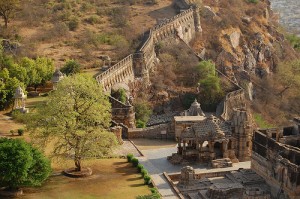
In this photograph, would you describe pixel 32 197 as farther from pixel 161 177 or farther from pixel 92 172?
pixel 161 177

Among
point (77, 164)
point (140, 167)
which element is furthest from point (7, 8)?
point (140, 167)

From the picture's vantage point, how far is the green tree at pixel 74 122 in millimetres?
33625

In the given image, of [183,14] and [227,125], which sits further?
[183,14]

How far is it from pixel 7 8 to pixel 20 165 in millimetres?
44209

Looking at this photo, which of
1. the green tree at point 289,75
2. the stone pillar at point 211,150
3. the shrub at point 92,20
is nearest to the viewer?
the stone pillar at point 211,150

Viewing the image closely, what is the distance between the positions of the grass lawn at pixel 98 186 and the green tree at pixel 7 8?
3755cm

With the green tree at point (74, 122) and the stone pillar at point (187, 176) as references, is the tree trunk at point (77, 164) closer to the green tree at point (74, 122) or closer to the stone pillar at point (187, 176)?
the green tree at point (74, 122)

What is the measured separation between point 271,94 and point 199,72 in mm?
15981

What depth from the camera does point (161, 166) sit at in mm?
38469

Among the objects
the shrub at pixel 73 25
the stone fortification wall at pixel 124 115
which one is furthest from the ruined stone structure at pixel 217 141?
the shrub at pixel 73 25

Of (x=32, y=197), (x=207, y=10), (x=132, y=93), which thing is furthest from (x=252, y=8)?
(x=32, y=197)

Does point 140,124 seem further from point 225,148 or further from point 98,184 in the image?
point 98,184

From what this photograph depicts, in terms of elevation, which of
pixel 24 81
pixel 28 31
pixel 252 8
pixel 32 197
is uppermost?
pixel 252 8

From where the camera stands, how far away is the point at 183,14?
3191 inches
